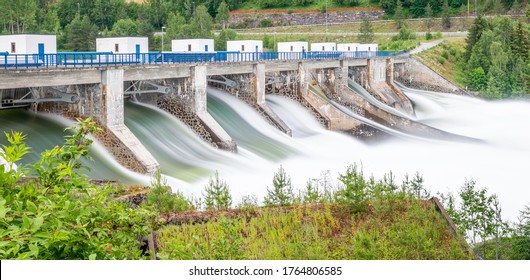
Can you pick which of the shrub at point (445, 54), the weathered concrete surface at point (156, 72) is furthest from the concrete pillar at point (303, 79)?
the shrub at point (445, 54)

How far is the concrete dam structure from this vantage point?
79.6 ft

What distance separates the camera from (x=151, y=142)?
26688 millimetres

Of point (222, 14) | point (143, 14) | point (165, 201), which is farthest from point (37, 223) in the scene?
point (143, 14)

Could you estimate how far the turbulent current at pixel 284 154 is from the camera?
24094 millimetres

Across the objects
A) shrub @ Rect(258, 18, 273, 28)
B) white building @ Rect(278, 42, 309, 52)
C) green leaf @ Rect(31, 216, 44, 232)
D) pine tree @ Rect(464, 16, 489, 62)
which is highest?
shrub @ Rect(258, 18, 273, 28)

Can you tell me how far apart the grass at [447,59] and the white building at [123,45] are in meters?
38.0

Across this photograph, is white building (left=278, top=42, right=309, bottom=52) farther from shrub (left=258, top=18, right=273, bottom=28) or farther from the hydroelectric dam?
shrub (left=258, top=18, right=273, bottom=28)

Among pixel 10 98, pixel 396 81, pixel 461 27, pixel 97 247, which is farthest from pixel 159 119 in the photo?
pixel 461 27

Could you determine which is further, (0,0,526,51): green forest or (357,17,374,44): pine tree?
(357,17,374,44): pine tree

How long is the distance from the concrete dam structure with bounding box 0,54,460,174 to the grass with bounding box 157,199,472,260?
10858 millimetres

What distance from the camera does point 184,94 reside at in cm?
3048

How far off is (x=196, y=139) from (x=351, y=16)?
79017mm

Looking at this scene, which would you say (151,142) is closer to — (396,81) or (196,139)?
(196,139)

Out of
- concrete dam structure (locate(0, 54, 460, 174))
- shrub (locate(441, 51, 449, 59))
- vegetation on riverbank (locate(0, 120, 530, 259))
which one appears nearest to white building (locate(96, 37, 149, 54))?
concrete dam structure (locate(0, 54, 460, 174))
